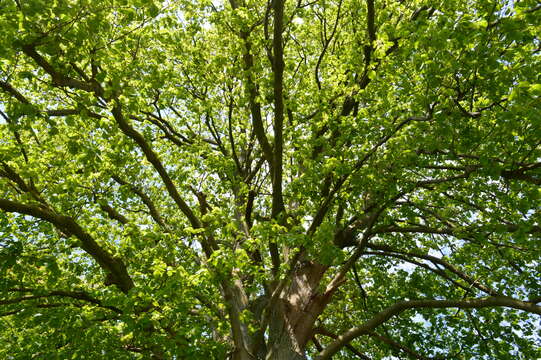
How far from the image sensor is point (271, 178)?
7754 mm

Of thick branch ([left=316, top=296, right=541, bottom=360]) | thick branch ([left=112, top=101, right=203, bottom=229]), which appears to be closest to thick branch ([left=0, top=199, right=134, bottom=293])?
thick branch ([left=112, top=101, right=203, bottom=229])

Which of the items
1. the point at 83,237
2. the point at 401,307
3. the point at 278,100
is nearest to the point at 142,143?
the point at 83,237

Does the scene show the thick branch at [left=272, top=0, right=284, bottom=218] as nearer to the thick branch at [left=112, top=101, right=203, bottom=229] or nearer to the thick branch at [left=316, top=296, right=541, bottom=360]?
the thick branch at [left=112, top=101, right=203, bottom=229]

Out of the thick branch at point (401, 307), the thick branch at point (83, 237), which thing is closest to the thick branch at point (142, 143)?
the thick branch at point (83, 237)

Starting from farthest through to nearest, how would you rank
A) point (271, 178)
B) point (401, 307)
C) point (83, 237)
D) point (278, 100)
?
point (271, 178)
point (401, 307)
point (83, 237)
point (278, 100)

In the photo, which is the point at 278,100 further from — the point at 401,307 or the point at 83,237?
the point at 401,307

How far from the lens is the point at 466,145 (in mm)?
5973

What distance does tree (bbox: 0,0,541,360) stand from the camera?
5320mm

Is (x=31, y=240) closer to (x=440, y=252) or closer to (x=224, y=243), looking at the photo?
(x=224, y=243)

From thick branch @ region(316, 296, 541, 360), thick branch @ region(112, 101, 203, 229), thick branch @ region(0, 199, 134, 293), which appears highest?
thick branch @ region(112, 101, 203, 229)

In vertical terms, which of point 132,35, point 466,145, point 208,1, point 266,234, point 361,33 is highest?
point 361,33

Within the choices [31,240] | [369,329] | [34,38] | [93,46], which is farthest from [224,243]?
[34,38]

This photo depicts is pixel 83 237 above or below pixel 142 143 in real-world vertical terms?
below

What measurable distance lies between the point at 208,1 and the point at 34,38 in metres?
4.79
